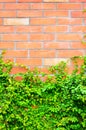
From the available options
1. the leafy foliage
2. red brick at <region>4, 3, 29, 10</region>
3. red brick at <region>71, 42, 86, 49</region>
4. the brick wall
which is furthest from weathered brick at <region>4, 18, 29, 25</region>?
red brick at <region>71, 42, 86, 49</region>

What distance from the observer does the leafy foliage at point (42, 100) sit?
3.45m

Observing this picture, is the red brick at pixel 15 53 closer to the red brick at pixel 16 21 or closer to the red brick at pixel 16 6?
the red brick at pixel 16 21

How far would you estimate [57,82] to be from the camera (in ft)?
11.4

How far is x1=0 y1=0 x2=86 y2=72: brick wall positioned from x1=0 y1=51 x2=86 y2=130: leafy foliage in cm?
12

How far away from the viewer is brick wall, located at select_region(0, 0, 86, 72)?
3.54m

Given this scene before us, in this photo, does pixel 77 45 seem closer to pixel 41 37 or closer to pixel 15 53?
pixel 41 37

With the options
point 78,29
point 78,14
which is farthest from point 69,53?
point 78,14

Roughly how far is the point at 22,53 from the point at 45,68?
0.89ft

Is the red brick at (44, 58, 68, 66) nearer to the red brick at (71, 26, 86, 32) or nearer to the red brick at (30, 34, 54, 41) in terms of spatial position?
the red brick at (30, 34, 54, 41)

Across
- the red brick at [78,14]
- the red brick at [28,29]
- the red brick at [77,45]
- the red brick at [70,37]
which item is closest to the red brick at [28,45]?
the red brick at [28,29]

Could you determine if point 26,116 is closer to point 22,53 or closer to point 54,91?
point 54,91

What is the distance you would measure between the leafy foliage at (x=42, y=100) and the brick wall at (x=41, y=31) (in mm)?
123

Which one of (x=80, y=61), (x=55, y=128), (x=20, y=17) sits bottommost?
(x=55, y=128)

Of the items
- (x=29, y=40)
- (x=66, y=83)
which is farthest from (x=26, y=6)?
(x=66, y=83)
